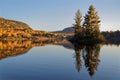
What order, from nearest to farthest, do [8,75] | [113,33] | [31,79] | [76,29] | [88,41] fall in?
1. [31,79]
2. [8,75]
3. [88,41]
4. [76,29]
5. [113,33]

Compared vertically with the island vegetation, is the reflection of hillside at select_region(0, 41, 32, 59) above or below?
below

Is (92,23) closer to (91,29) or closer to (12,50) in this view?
(91,29)

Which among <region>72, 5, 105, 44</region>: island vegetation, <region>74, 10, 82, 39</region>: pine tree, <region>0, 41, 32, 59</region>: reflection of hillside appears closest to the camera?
<region>0, 41, 32, 59</region>: reflection of hillside

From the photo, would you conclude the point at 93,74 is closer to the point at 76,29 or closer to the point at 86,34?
the point at 86,34

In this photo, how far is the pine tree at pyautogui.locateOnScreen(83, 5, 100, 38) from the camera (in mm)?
97812

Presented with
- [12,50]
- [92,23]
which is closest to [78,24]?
[92,23]

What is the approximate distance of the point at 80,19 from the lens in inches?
4564

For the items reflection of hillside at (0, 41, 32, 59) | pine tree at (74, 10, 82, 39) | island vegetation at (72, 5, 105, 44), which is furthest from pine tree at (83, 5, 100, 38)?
reflection of hillside at (0, 41, 32, 59)

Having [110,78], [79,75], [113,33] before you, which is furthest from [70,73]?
[113,33]

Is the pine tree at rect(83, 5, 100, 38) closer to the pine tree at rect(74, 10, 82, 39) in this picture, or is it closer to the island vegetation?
the island vegetation

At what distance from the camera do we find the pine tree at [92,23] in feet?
321

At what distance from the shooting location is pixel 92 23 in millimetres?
100188

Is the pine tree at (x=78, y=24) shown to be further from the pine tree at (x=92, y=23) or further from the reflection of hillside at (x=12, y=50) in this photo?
the reflection of hillside at (x=12, y=50)

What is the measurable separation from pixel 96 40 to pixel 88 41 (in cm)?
307
